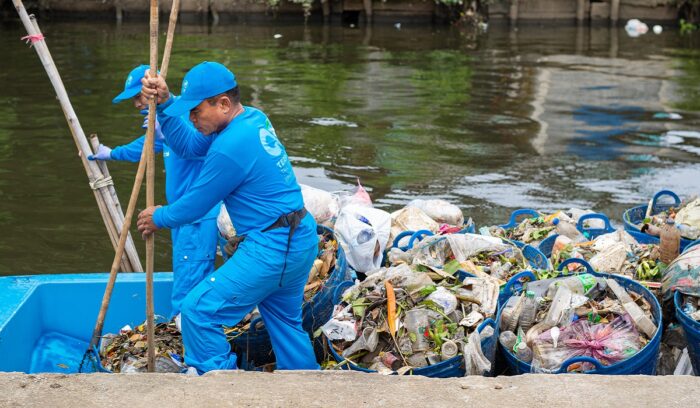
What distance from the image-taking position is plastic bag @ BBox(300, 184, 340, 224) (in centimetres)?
609

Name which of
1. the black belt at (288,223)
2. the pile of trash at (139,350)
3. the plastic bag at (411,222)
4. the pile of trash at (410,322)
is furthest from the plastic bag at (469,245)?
the pile of trash at (139,350)

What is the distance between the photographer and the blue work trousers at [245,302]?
4.39 m

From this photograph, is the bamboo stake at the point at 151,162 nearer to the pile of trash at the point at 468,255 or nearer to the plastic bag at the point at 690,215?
the pile of trash at the point at 468,255

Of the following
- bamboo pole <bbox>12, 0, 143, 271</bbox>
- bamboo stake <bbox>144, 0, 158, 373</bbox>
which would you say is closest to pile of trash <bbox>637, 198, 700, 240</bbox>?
bamboo stake <bbox>144, 0, 158, 373</bbox>

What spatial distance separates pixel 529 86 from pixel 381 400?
12.6m

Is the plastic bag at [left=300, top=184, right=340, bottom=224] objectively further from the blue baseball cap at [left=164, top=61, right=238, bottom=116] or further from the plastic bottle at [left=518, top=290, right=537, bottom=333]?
the blue baseball cap at [left=164, top=61, right=238, bottom=116]

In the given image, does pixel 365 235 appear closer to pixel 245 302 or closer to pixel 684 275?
pixel 245 302

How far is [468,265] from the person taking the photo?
5.37 metres

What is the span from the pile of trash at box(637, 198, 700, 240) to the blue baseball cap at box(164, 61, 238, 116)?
10.6 feet

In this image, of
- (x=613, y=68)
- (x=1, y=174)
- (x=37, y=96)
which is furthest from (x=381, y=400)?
(x=613, y=68)

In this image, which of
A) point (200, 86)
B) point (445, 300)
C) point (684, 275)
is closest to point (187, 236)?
point (200, 86)

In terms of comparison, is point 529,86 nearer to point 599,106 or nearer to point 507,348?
point 599,106

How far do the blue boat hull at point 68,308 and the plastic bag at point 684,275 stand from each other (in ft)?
9.65

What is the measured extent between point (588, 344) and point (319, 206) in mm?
2206
